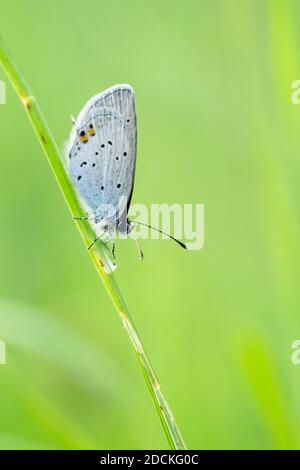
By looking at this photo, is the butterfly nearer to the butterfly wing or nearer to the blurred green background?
the butterfly wing

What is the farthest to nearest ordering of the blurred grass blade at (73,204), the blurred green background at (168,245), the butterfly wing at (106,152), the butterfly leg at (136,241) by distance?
1. the butterfly leg at (136,241)
2. the butterfly wing at (106,152)
3. the blurred green background at (168,245)
4. the blurred grass blade at (73,204)

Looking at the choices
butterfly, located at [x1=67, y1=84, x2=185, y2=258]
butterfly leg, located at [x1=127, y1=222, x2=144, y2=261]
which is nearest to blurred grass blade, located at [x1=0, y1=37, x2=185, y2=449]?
butterfly, located at [x1=67, y1=84, x2=185, y2=258]

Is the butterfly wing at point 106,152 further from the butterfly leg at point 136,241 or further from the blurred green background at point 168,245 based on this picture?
the blurred green background at point 168,245

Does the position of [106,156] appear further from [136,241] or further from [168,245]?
[168,245]

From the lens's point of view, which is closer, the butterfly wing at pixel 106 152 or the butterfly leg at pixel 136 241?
the butterfly wing at pixel 106 152

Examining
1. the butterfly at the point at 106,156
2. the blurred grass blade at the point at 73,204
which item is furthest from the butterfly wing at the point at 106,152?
the blurred grass blade at the point at 73,204

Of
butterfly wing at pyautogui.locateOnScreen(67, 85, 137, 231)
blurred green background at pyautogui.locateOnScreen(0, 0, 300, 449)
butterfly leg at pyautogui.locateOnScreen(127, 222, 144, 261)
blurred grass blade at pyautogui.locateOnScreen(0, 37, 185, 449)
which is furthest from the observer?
butterfly leg at pyautogui.locateOnScreen(127, 222, 144, 261)

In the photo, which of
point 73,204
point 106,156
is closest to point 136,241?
point 106,156

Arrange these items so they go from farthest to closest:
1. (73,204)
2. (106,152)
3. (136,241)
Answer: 1. (136,241)
2. (106,152)
3. (73,204)
